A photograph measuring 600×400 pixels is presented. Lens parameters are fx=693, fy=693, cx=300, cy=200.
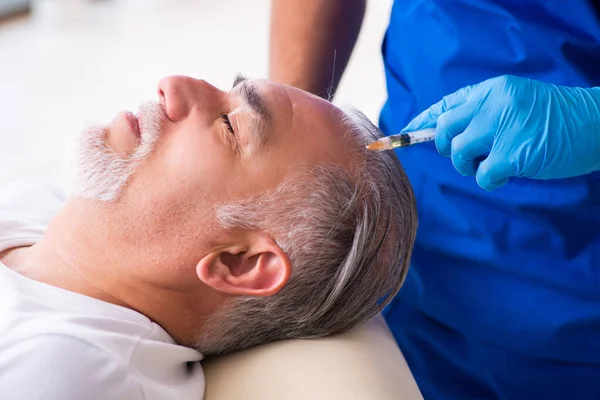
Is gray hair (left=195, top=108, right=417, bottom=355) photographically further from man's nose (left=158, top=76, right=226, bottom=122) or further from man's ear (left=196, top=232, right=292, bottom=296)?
man's nose (left=158, top=76, right=226, bottom=122)

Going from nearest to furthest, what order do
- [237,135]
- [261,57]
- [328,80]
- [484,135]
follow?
[484,135] < [237,135] < [328,80] < [261,57]

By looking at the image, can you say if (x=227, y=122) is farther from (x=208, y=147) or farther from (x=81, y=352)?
(x=81, y=352)

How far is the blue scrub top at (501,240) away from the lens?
1377 mm

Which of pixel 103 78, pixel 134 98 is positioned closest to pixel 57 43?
pixel 103 78

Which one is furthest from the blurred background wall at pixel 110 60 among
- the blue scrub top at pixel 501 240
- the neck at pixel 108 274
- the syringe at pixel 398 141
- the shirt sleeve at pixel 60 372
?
the shirt sleeve at pixel 60 372

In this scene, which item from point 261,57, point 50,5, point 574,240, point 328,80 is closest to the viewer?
point 574,240

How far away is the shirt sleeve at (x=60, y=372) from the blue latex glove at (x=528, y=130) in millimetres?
671

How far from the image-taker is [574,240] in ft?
4.58

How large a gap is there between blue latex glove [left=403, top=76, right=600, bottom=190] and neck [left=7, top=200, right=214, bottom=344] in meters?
0.56

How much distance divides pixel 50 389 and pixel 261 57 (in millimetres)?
2787

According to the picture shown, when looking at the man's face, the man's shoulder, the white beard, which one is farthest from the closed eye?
the man's shoulder

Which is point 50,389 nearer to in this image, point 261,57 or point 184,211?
point 184,211

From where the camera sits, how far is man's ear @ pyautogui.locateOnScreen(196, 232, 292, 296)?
123 centimetres

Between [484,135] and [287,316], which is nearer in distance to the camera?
[484,135]
